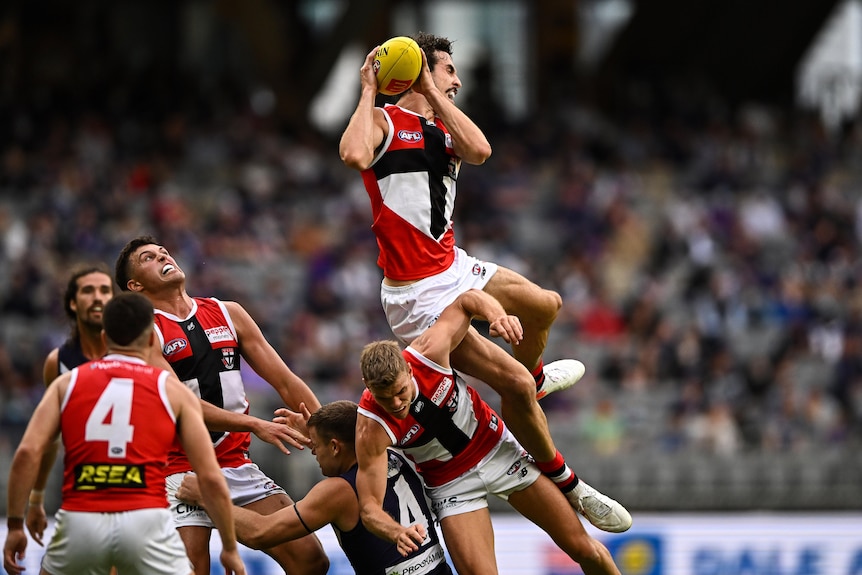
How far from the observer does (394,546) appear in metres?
7.51

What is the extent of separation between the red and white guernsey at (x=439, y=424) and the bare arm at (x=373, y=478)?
60 millimetres

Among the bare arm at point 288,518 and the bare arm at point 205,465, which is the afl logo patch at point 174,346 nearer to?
the bare arm at point 288,518

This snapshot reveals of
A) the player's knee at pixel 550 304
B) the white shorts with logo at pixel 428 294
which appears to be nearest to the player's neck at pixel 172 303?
the white shorts with logo at pixel 428 294

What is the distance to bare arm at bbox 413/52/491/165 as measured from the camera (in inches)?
287

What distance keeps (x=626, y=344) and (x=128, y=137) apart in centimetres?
899

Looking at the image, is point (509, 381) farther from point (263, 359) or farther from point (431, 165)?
point (263, 359)

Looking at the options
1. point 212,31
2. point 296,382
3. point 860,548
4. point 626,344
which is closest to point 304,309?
point 626,344

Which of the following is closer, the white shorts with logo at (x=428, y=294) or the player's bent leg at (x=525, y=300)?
the white shorts with logo at (x=428, y=294)

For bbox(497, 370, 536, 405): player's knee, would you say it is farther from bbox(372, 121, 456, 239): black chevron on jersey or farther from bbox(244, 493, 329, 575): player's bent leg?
bbox(244, 493, 329, 575): player's bent leg

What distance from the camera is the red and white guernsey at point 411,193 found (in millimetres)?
7430

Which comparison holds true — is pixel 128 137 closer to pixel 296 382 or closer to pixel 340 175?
pixel 340 175

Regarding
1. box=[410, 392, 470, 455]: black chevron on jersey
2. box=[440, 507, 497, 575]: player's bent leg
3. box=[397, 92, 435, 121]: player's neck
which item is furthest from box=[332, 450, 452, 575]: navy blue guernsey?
box=[397, 92, 435, 121]: player's neck

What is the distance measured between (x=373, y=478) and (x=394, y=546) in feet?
1.90

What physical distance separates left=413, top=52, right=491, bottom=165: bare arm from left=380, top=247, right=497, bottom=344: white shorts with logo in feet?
2.19
